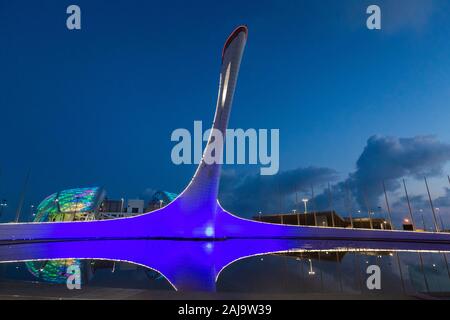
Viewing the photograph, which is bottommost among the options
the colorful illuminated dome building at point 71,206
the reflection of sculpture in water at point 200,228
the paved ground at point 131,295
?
the paved ground at point 131,295

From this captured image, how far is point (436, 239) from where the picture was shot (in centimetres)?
2503

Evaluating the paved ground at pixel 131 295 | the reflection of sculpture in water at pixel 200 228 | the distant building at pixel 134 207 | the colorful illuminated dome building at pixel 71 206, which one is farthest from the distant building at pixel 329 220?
the paved ground at pixel 131 295

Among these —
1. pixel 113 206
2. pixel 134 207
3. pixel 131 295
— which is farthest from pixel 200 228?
pixel 113 206

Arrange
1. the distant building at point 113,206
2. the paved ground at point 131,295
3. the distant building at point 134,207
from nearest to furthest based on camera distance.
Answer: the paved ground at point 131,295, the distant building at point 113,206, the distant building at point 134,207

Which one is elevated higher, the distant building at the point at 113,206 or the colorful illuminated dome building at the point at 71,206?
the distant building at the point at 113,206

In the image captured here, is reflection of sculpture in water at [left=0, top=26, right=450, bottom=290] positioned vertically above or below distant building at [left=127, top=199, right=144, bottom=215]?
below

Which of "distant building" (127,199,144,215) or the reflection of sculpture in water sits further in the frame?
"distant building" (127,199,144,215)

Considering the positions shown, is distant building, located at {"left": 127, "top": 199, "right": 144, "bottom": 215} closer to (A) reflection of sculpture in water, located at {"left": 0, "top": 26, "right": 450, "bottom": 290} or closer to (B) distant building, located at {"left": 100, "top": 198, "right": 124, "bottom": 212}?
(B) distant building, located at {"left": 100, "top": 198, "right": 124, "bottom": 212}

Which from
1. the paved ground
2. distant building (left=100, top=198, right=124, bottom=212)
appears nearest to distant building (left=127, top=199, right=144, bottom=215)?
distant building (left=100, top=198, right=124, bottom=212)

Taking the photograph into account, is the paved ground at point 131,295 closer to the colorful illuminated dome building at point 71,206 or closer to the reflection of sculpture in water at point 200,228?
the reflection of sculpture in water at point 200,228

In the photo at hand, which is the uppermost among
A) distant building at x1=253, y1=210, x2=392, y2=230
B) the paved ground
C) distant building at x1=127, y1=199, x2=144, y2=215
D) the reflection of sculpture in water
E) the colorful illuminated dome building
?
distant building at x1=127, y1=199, x2=144, y2=215

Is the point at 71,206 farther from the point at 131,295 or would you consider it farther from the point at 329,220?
the point at 329,220
